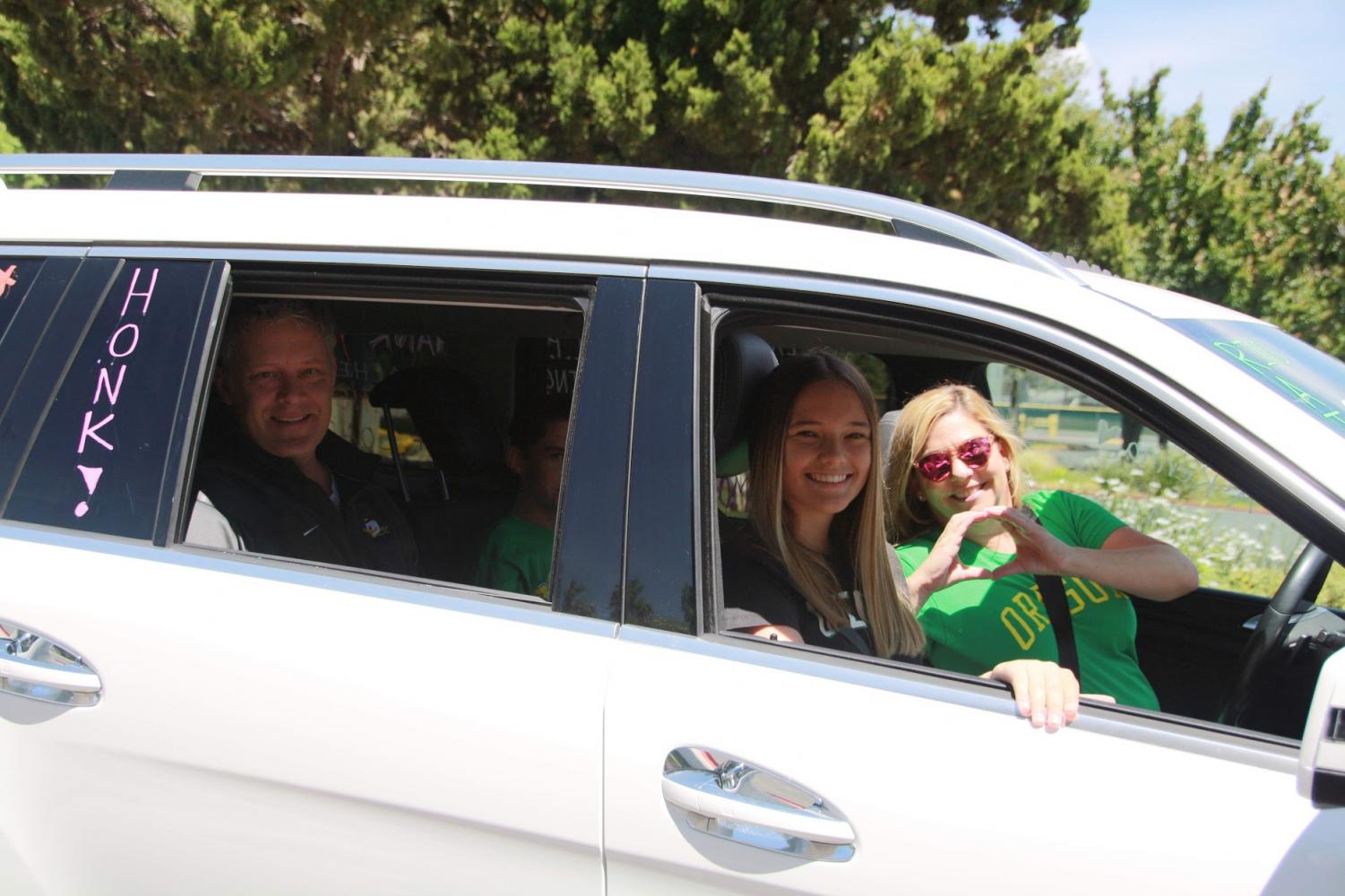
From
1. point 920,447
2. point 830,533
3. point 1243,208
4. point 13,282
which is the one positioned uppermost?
point 1243,208

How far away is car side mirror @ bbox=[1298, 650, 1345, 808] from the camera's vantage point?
3.90ft

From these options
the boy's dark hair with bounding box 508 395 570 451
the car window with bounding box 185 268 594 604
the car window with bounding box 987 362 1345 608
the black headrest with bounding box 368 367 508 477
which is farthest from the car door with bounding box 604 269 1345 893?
the black headrest with bounding box 368 367 508 477

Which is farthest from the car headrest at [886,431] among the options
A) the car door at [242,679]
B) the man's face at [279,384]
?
the man's face at [279,384]

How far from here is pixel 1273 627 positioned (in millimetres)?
2465

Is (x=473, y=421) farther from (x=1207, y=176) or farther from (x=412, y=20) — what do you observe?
(x=1207, y=176)

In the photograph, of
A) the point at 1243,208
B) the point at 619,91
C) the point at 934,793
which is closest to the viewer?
the point at 934,793

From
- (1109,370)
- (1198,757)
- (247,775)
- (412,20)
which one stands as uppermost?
(412,20)

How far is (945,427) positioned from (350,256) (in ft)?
4.86

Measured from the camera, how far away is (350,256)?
69.4 inches

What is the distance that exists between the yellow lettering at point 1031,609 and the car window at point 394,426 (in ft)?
3.48

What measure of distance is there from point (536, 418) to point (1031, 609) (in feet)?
4.69

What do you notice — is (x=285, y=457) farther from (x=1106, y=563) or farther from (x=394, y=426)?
(x=1106, y=563)

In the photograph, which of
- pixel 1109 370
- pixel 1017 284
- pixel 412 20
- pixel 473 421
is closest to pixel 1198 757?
pixel 1109 370

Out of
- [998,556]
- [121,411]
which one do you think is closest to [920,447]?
[998,556]
